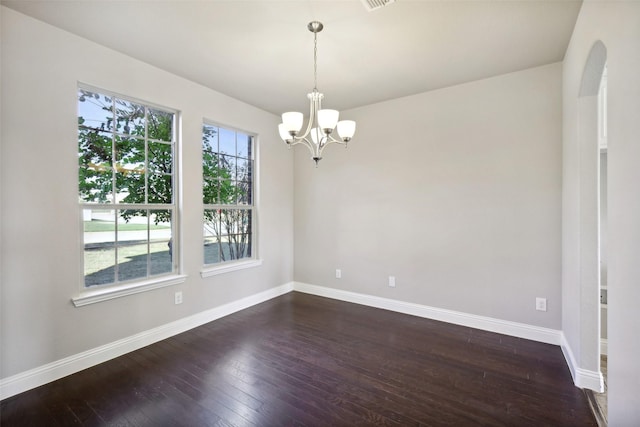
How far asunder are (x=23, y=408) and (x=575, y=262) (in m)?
4.05

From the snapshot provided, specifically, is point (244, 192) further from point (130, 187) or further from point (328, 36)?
point (328, 36)

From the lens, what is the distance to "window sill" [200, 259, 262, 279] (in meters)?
3.42

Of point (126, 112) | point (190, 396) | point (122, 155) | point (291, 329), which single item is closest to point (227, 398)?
point (190, 396)

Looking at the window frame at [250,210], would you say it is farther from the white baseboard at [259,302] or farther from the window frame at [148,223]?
the white baseboard at [259,302]

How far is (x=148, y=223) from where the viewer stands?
2.96 m

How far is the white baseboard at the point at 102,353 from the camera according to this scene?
2.09m

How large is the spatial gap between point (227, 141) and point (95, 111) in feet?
4.70

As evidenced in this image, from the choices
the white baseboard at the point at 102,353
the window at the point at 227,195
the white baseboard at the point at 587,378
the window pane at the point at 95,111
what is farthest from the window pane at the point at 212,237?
the white baseboard at the point at 587,378

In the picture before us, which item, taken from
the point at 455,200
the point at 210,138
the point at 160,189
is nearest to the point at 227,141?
the point at 210,138

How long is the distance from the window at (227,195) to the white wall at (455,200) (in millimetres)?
1069

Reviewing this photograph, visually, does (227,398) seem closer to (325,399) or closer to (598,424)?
(325,399)

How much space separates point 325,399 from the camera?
203 cm

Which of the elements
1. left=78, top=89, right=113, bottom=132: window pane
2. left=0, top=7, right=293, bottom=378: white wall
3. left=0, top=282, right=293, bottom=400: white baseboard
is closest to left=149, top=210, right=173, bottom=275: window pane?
left=0, top=7, right=293, bottom=378: white wall

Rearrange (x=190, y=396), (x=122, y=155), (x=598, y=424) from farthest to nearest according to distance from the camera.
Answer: (x=122, y=155), (x=190, y=396), (x=598, y=424)
